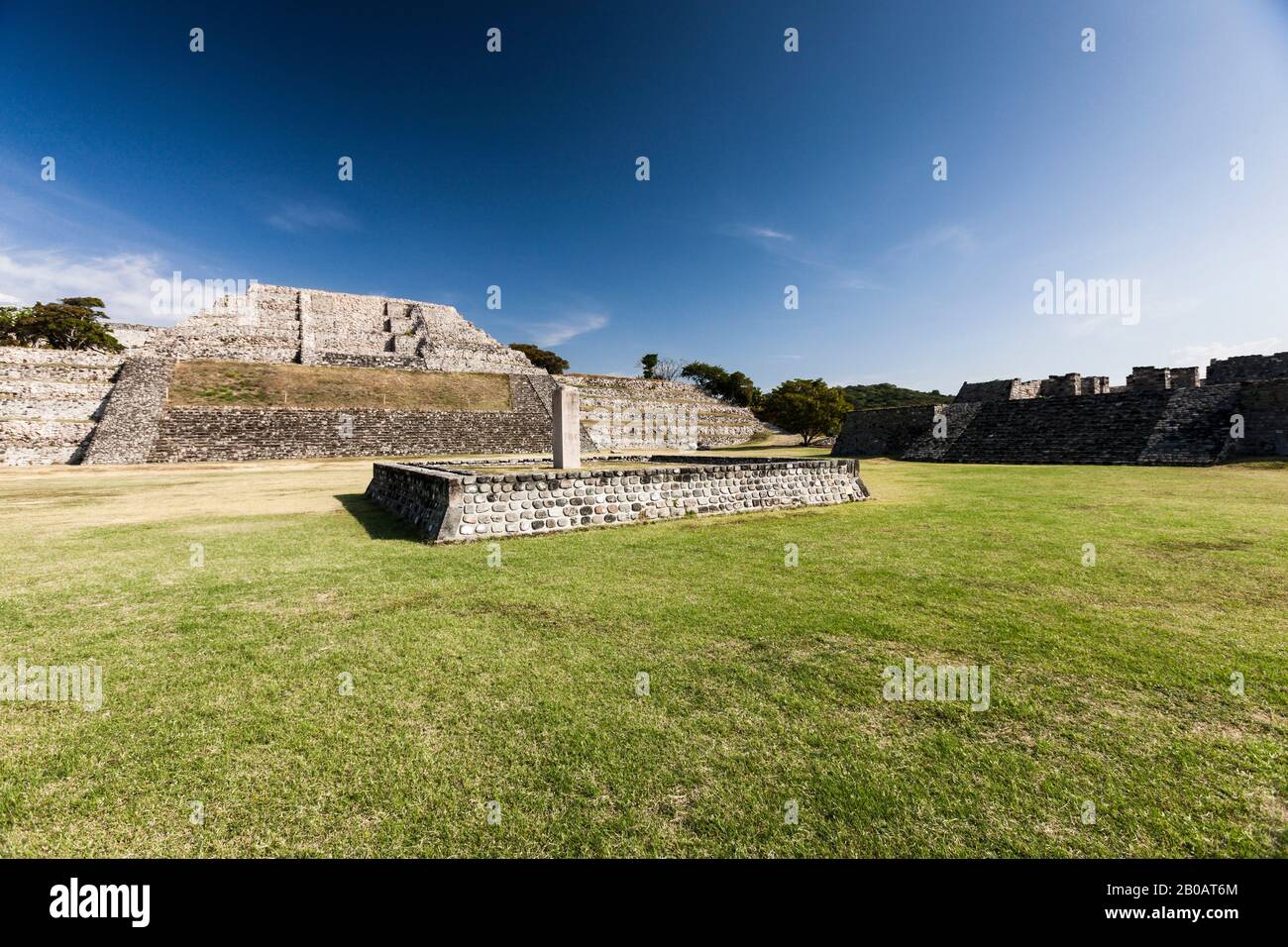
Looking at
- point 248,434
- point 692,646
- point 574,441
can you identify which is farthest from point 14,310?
point 692,646

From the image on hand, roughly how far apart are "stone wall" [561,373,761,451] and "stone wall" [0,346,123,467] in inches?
1162

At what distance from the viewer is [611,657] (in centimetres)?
405

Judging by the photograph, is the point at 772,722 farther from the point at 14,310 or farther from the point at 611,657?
the point at 14,310

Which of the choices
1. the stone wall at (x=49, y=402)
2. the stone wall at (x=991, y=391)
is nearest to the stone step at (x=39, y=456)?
the stone wall at (x=49, y=402)

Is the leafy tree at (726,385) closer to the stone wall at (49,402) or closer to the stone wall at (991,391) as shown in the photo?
the stone wall at (991,391)

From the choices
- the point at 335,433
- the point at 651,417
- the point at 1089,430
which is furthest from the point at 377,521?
the point at 651,417

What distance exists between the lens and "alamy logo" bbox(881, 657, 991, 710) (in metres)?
3.44

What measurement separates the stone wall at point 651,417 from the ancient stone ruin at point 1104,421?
16.8 metres

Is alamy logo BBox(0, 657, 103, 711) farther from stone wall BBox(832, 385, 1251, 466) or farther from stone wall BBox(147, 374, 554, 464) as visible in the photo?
stone wall BBox(147, 374, 554, 464)

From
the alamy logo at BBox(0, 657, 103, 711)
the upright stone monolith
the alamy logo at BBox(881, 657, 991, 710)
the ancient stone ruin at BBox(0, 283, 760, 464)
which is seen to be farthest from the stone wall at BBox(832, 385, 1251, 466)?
the alamy logo at BBox(0, 657, 103, 711)
